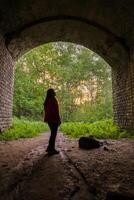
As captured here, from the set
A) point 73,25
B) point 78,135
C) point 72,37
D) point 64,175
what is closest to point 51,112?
point 64,175

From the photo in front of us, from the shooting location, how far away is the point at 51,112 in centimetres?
703

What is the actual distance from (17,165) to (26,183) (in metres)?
1.33

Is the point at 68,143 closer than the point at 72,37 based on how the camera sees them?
Yes

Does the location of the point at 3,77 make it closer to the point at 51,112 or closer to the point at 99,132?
the point at 99,132

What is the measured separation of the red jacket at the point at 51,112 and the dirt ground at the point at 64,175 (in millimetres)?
771

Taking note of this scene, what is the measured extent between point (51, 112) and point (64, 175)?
2.65 meters

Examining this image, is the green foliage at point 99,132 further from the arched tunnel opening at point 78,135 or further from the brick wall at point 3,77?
the brick wall at point 3,77

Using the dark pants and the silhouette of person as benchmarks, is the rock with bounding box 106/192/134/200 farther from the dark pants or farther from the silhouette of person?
the dark pants

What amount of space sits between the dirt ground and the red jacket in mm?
771

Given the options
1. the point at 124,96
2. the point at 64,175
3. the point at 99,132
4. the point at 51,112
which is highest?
the point at 124,96

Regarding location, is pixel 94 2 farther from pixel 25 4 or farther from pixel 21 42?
pixel 21 42

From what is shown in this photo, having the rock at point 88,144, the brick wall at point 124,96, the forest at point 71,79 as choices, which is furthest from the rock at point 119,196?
the forest at point 71,79

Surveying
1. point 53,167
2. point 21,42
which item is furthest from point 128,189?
point 21,42

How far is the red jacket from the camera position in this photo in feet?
22.8
